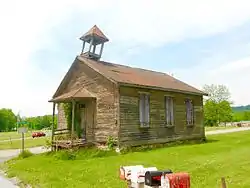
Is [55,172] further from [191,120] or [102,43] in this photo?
[191,120]

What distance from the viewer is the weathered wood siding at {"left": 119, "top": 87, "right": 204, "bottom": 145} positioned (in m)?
20.6

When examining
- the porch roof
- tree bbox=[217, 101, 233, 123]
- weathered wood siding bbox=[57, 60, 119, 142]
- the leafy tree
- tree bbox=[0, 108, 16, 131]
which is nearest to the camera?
weathered wood siding bbox=[57, 60, 119, 142]

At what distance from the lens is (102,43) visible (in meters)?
25.4

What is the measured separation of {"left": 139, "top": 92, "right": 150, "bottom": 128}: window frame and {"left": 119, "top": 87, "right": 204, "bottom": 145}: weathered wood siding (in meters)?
0.28

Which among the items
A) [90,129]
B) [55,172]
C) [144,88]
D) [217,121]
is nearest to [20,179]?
[55,172]

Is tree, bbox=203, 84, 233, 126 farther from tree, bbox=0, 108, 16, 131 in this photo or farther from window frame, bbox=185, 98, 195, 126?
tree, bbox=0, 108, 16, 131

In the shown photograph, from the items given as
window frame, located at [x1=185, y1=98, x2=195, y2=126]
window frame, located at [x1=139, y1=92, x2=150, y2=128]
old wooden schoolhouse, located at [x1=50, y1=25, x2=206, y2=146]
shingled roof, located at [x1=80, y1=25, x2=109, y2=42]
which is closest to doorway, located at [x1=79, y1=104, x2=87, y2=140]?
old wooden schoolhouse, located at [x1=50, y1=25, x2=206, y2=146]

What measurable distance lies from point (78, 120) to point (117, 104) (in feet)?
14.2

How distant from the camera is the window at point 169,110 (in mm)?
24158

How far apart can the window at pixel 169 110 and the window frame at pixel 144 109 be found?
2.36 meters

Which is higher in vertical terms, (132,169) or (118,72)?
(118,72)

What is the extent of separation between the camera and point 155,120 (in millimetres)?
22812

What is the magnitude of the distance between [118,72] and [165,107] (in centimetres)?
434

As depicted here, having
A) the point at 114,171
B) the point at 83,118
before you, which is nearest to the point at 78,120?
the point at 83,118
